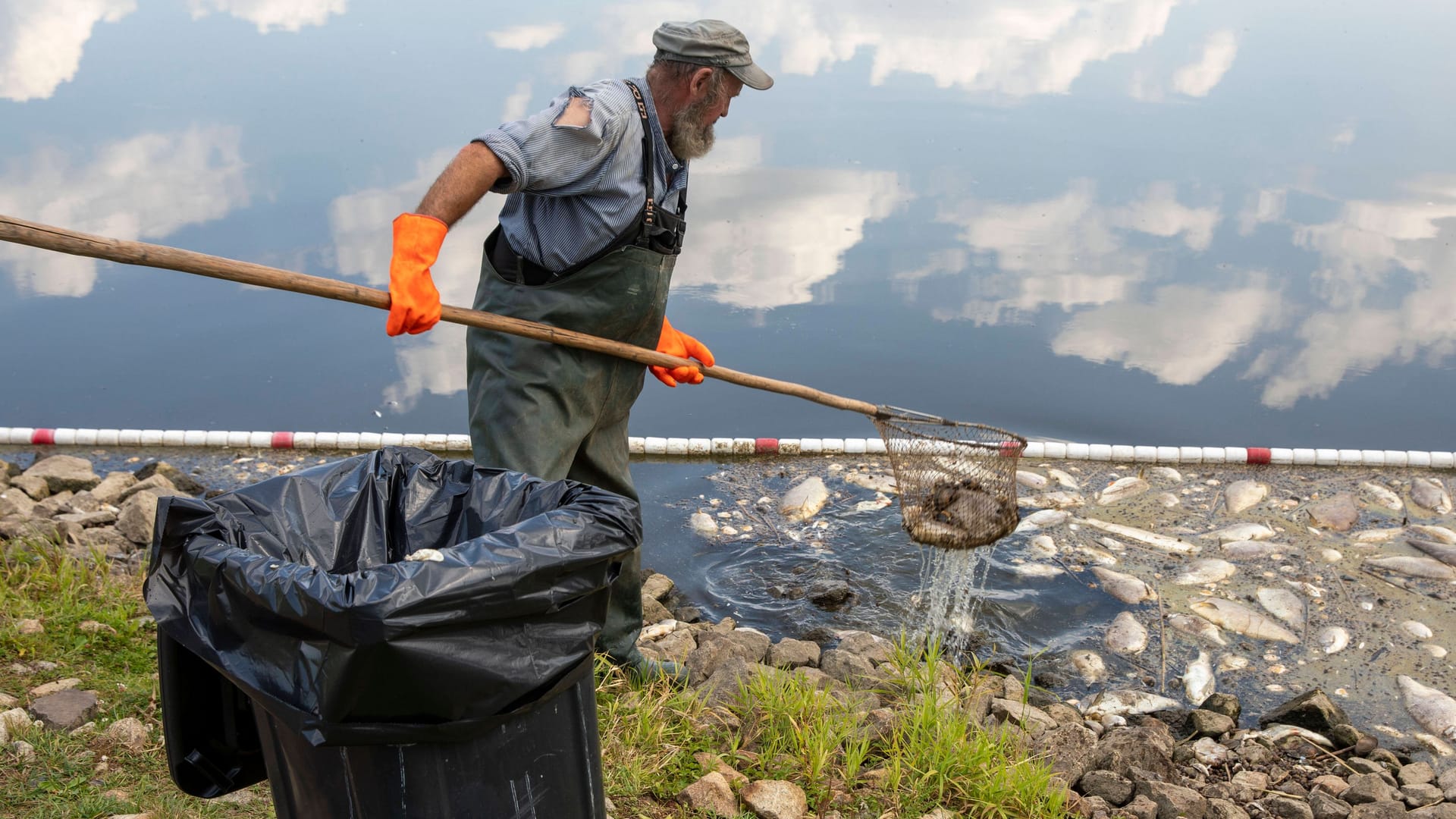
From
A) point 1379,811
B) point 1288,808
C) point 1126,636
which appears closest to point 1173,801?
point 1288,808

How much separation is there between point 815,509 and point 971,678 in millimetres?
1517

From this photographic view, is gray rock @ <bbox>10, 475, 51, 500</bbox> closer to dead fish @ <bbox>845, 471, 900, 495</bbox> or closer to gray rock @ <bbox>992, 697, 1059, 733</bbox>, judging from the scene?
dead fish @ <bbox>845, 471, 900, 495</bbox>

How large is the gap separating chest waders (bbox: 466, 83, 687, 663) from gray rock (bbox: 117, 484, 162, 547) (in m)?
1.82

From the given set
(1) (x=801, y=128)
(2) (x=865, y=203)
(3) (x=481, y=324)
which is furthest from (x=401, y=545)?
(1) (x=801, y=128)

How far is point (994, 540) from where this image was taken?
14.8ft

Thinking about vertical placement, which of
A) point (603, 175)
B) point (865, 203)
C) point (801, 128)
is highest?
point (801, 128)

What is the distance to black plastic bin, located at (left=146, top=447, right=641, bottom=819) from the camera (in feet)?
5.68

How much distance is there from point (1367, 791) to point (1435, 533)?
2.18 meters

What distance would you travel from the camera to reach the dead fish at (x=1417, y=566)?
4766 millimetres

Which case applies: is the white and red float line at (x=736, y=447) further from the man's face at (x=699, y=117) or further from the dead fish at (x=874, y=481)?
the man's face at (x=699, y=117)

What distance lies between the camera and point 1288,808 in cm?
327

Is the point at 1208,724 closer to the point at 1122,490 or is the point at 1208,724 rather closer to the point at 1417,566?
the point at 1417,566

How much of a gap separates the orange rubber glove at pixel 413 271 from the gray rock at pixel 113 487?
8.68ft

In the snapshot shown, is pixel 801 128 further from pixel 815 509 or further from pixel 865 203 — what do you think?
pixel 815 509
